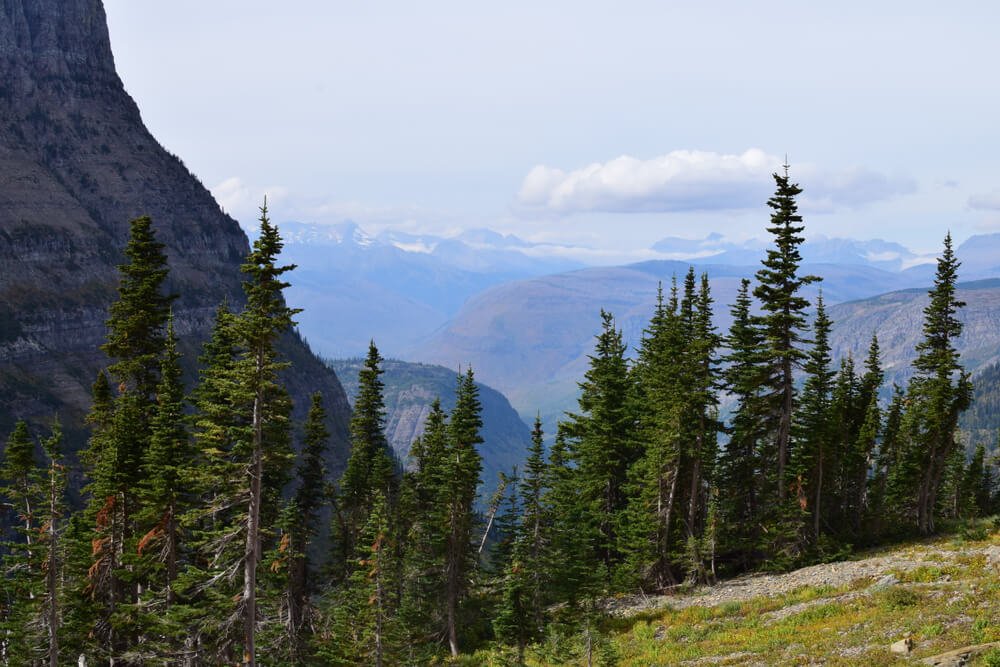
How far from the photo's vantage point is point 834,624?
30172 millimetres

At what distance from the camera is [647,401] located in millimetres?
50938

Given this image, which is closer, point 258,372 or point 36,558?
point 258,372

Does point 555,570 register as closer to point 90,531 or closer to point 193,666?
point 193,666

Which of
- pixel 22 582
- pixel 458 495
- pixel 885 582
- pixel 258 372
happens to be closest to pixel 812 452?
pixel 885 582

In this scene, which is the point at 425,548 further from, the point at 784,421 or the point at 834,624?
the point at 834,624

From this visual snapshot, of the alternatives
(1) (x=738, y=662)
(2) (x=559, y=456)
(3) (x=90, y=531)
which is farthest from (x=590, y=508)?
(3) (x=90, y=531)

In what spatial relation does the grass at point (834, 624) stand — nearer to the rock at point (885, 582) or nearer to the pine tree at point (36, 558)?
the rock at point (885, 582)

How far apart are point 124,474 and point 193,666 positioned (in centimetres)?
938

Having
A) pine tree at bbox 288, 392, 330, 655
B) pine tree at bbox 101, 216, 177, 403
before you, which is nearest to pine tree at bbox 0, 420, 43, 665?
pine tree at bbox 101, 216, 177, 403

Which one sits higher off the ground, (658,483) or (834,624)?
(658,483)

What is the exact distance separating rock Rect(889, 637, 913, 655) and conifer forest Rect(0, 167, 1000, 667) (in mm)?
11877

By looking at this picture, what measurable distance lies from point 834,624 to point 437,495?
24.9m

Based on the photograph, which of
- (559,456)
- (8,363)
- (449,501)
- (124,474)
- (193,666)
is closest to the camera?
(193,666)

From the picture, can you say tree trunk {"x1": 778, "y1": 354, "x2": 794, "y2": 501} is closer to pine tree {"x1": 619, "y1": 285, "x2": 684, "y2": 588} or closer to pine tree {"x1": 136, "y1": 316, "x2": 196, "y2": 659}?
pine tree {"x1": 619, "y1": 285, "x2": 684, "y2": 588}
